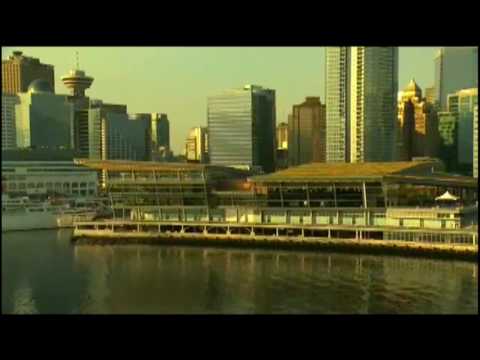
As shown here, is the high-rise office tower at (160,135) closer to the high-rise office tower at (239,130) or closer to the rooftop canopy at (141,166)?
the high-rise office tower at (239,130)

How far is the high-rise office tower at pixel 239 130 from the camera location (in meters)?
33.2

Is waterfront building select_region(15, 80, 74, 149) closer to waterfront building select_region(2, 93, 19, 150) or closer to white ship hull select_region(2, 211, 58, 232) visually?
waterfront building select_region(2, 93, 19, 150)

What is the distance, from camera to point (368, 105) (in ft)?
104

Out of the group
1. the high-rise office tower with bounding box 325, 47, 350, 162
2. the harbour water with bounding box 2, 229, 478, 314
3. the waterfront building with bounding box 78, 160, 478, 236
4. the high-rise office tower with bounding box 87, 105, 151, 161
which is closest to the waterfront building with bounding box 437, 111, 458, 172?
the high-rise office tower with bounding box 325, 47, 350, 162

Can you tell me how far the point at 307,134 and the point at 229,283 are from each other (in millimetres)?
27834

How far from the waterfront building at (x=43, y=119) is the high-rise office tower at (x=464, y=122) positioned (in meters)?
23.6

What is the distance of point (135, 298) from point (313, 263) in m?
4.34

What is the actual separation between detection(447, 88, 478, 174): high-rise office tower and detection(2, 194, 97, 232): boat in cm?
2131

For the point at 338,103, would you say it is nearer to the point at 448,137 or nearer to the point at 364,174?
the point at 448,137

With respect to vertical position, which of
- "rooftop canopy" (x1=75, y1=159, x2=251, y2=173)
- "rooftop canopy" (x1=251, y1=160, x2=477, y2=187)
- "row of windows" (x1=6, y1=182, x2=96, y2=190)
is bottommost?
"row of windows" (x1=6, y1=182, x2=96, y2=190)

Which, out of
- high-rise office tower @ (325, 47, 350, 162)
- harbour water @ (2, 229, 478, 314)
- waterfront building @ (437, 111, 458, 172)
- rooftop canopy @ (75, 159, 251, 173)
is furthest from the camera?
waterfront building @ (437, 111, 458, 172)

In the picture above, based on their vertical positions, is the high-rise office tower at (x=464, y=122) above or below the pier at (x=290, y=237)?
above

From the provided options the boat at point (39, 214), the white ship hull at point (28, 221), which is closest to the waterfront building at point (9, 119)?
the boat at point (39, 214)

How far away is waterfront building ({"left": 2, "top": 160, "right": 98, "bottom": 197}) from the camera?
2264 cm
